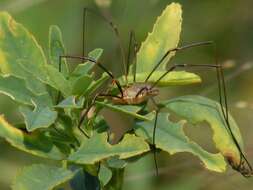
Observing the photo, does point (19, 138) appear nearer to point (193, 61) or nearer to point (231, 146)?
point (231, 146)

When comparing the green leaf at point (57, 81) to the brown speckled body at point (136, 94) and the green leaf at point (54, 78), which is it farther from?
the brown speckled body at point (136, 94)

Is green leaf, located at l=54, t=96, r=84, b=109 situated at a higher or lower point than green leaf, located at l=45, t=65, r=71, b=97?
lower

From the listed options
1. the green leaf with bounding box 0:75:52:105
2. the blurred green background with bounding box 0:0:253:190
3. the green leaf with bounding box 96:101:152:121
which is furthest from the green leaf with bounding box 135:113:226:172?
the blurred green background with bounding box 0:0:253:190

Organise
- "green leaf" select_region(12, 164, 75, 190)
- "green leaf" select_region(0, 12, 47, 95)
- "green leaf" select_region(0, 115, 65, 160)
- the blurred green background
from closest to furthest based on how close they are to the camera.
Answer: "green leaf" select_region(12, 164, 75, 190) < "green leaf" select_region(0, 115, 65, 160) < "green leaf" select_region(0, 12, 47, 95) < the blurred green background

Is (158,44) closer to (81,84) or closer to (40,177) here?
(81,84)

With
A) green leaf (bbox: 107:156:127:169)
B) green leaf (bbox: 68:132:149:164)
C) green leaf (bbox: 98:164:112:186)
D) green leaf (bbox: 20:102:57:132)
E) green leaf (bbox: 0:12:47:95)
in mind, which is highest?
green leaf (bbox: 0:12:47:95)

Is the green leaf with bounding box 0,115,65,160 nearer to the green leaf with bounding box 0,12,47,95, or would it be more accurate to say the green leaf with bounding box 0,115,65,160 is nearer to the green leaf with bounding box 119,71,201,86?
the green leaf with bounding box 0,12,47,95

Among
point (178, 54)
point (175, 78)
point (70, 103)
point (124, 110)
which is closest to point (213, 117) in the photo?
point (175, 78)
